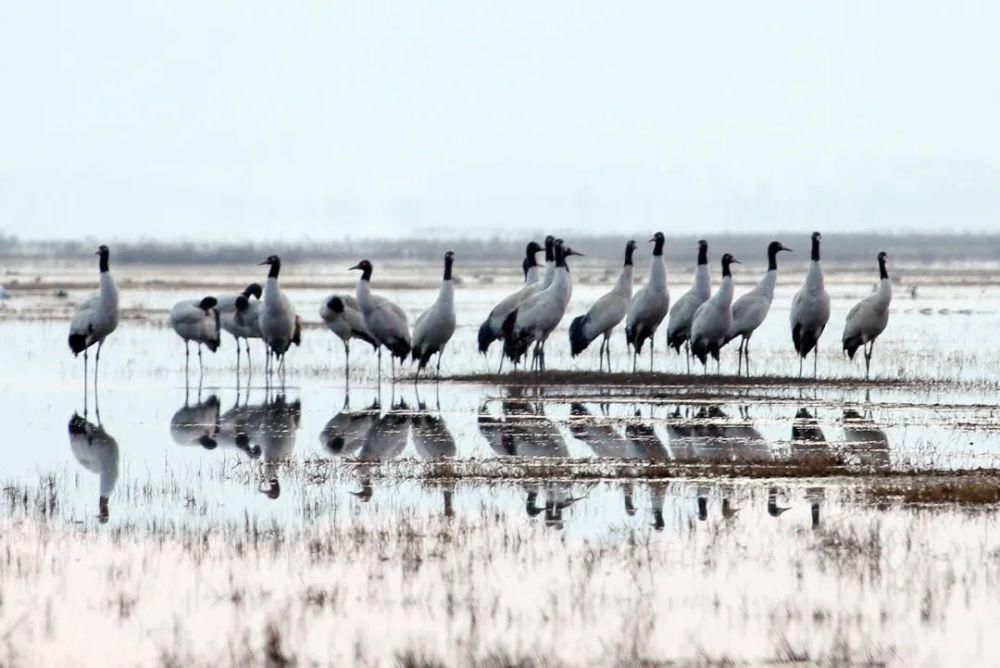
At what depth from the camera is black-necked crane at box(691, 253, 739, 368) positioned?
24.6 m

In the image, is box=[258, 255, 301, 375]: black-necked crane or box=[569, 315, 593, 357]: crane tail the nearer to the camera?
box=[569, 315, 593, 357]: crane tail

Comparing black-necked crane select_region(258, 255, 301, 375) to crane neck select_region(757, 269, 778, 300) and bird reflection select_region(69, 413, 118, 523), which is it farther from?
crane neck select_region(757, 269, 778, 300)

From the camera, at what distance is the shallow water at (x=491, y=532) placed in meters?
9.34

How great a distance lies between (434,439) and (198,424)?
334 cm

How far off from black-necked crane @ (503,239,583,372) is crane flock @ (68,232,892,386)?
1 centimetres

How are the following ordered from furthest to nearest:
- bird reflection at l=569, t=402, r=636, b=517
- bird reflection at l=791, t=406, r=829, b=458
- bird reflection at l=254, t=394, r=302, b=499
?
1. bird reflection at l=569, t=402, r=636, b=517
2. bird reflection at l=791, t=406, r=829, b=458
3. bird reflection at l=254, t=394, r=302, b=499

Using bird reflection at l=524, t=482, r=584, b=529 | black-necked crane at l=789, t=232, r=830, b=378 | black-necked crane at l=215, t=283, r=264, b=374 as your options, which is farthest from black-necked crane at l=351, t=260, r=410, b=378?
bird reflection at l=524, t=482, r=584, b=529

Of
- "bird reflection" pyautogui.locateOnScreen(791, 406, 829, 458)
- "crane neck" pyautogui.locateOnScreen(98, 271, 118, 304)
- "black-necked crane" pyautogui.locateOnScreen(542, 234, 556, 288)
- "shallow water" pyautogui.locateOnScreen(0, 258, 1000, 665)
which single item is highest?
"black-necked crane" pyautogui.locateOnScreen(542, 234, 556, 288)

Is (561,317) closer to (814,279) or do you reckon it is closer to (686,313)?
(686,313)

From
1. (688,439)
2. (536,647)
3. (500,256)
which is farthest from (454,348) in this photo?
(500,256)

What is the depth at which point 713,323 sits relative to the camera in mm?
24578

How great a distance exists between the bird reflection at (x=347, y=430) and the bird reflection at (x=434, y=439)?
0.52 m

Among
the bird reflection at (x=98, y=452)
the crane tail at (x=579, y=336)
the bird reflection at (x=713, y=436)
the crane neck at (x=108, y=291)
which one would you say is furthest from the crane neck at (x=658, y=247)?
the bird reflection at (x=98, y=452)

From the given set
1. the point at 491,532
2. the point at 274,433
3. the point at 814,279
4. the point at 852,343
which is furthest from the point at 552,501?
the point at 814,279
